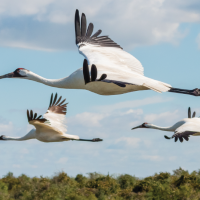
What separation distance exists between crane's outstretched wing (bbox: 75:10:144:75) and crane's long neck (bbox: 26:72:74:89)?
0.80 metres

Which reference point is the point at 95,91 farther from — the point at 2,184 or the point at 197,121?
the point at 2,184

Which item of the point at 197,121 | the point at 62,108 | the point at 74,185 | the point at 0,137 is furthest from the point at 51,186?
the point at 197,121

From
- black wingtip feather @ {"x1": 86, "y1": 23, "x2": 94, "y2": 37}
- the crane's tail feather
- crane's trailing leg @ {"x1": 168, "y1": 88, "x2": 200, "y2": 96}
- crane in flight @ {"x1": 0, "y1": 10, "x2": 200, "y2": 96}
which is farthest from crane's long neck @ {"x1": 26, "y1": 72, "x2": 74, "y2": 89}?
crane's trailing leg @ {"x1": 168, "y1": 88, "x2": 200, "y2": 96}

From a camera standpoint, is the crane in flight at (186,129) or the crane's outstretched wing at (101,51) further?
the crane in flight at (186,129)

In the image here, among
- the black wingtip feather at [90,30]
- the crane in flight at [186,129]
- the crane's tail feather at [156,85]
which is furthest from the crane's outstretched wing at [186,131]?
the black wingtip feather at [90,30]

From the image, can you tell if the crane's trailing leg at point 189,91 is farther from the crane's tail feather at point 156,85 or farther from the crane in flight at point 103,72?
the crane's tail feather at point 156,85

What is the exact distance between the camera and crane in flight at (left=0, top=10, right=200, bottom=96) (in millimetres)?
10039

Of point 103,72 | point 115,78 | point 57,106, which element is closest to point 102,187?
point 57,106

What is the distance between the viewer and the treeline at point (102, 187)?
1961 centimetres

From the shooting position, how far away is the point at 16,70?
1402 cm

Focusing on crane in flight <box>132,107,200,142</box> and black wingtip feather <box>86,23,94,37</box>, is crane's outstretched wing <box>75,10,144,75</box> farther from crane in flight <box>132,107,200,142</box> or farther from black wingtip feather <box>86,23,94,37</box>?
crane in flight <box>132,107,200,142</box>

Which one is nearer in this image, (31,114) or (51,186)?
(31,114)

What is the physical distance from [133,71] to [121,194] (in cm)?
1070

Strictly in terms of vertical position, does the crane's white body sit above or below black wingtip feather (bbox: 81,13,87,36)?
below
